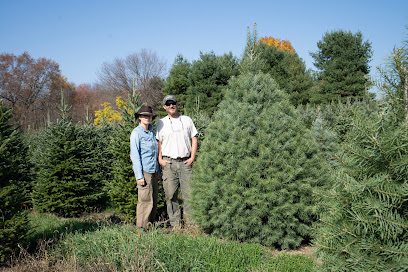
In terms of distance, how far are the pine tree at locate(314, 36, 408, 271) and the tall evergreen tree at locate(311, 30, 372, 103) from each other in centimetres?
2500

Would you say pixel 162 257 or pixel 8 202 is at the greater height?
pixel 8 202

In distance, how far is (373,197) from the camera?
211cm

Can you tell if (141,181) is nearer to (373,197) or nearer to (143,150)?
(143,150)

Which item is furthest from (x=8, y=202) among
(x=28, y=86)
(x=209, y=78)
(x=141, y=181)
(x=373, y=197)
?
(x=28, y=86)

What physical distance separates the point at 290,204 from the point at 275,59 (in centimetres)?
2533

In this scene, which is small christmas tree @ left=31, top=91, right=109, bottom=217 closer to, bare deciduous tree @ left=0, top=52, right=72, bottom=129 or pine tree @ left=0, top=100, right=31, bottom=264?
pine tree @ left=0, top=100, right=31, bottom=264

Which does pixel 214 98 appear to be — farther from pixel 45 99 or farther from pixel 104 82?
pixel 45 99

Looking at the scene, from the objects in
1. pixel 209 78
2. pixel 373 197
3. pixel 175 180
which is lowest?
pixel 175 180

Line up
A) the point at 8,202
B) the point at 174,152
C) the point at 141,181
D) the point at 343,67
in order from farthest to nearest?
the point at 343,67 → the point at 174,152 → the point at 141,181 → the point at 8,202

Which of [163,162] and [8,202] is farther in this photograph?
[163,162]

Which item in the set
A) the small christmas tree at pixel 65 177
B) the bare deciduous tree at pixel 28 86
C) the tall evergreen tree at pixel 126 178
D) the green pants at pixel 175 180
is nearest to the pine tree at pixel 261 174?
the green pants at pixel 175 180

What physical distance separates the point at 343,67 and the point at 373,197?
27.3m

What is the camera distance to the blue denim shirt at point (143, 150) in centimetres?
485

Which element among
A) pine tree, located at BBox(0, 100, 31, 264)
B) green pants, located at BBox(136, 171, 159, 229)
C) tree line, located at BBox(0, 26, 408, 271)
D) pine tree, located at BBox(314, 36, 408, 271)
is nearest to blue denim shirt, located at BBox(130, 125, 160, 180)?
green pants, located at BBox(136, 171, 159, 229)
